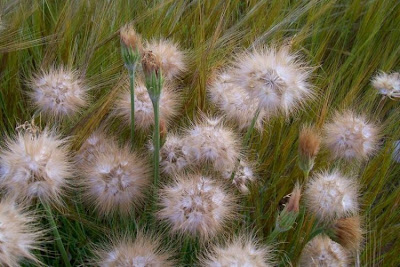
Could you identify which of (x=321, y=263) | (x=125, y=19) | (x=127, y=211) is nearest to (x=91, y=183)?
(x=127, y=211)

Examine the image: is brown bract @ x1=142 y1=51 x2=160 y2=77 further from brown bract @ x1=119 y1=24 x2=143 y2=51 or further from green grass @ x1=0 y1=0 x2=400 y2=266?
green grass @ x1=0 y1=0 x2=400 y2=266

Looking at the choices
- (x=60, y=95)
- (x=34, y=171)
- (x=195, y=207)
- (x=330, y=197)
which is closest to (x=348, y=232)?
(x=330, y=197)

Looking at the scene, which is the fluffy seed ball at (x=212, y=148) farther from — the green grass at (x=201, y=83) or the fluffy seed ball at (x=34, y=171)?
the fluffy seed ball at (x=34, y=171)

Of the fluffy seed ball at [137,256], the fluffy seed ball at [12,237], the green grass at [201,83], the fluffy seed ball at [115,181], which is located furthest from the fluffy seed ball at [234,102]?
the fluffy seed ball at [12,237]

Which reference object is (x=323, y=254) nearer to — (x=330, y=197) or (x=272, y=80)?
(x=330, y=197)

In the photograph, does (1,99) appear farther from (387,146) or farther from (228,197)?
(387,146)
